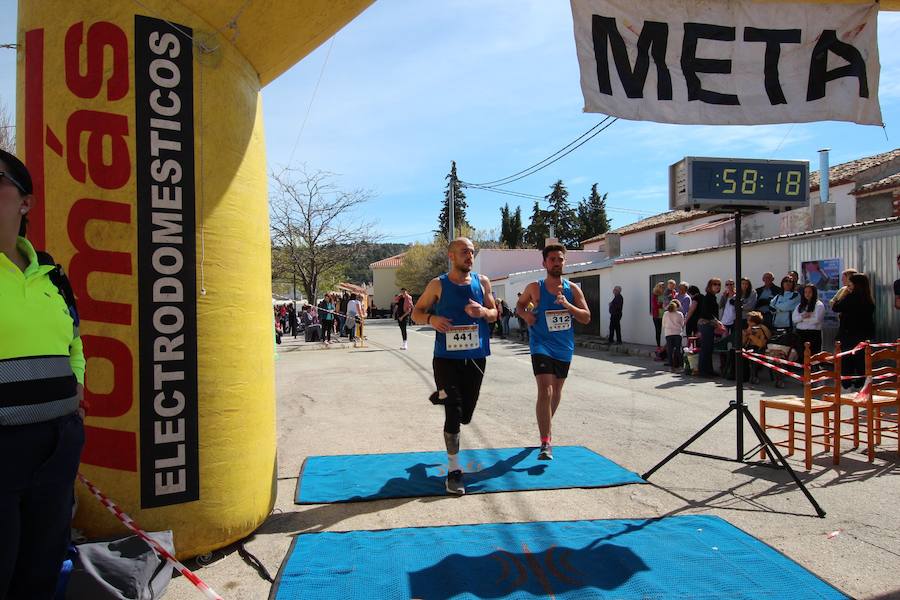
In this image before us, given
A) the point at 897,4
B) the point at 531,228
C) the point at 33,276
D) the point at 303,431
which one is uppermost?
the point at 531,228

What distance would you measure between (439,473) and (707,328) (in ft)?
27.3

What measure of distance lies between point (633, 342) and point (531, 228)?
50189mm

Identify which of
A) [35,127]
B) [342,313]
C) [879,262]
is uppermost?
[35,127]

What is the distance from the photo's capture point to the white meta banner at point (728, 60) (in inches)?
172

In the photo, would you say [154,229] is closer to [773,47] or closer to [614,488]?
[614,488]

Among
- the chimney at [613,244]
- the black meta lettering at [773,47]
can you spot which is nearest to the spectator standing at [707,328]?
the black meta lettering at [773,47]

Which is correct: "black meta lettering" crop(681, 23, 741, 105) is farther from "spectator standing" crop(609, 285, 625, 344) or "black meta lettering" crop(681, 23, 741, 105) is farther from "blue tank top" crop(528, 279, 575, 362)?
"spectator standing" crop(609, 285, 625, 344)

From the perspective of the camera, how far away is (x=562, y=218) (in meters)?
68.8

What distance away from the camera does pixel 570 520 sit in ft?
13.1

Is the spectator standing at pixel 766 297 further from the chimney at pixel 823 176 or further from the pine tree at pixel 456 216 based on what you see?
the pine tree at pixel 456 216

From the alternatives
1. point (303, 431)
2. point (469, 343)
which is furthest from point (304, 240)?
point (469, 343)

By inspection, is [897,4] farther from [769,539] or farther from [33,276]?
[33,276]

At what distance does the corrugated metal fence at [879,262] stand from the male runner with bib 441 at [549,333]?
8.49 m

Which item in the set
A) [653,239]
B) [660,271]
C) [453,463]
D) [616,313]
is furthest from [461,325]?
[653,239]
